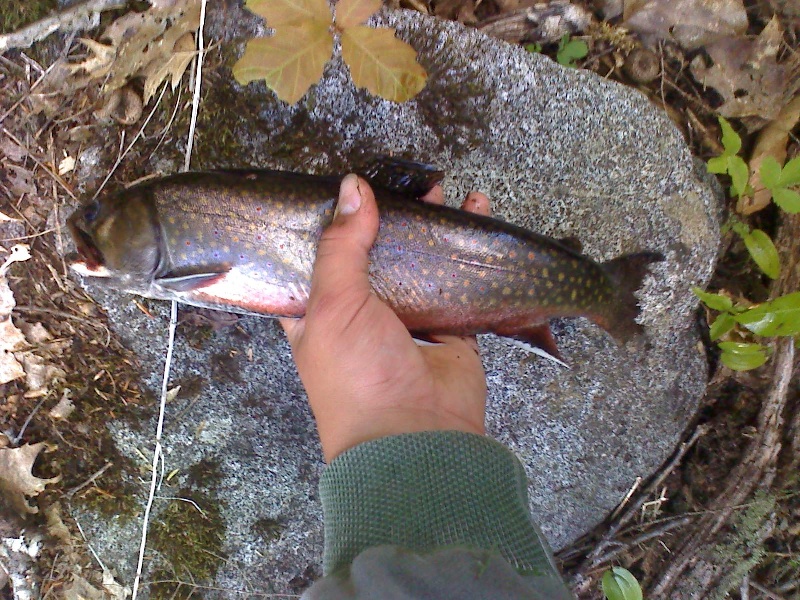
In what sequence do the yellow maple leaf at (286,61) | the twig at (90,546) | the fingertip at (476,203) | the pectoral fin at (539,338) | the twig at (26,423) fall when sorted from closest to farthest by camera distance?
the yellow maple leaf at (286,61), the pectoral fin at (539,338), the fingertip at (476,203), the twig at (26,423), the twig at (90,546)

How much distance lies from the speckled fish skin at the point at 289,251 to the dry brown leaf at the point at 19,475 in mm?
1214

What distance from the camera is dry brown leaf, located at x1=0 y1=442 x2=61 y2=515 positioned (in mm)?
2752

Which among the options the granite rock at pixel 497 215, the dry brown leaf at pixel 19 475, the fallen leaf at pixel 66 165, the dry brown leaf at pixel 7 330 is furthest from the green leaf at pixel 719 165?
the dry brown leaf at pixel 19 475

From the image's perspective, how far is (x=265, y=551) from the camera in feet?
9.45

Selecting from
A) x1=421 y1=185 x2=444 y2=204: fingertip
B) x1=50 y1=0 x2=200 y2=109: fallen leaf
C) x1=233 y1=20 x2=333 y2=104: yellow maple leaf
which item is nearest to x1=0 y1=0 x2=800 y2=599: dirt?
x1=50 y1=0 x2=200 y2=109: fallen leaf

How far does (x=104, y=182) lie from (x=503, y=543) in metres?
2.34

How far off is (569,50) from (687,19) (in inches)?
26.1

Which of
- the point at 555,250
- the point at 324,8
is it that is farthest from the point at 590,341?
the point at 324,8

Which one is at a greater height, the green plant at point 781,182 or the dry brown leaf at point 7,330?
the green plant at point 781,182

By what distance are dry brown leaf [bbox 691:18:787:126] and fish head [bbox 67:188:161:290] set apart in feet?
9.92

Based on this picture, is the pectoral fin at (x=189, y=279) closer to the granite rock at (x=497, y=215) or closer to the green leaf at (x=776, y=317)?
the granite rock at (x=497, y=215)

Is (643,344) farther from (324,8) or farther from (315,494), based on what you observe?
(324,8)

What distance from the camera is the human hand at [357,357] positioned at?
197cm

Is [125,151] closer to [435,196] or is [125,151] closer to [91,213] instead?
[91,213]
